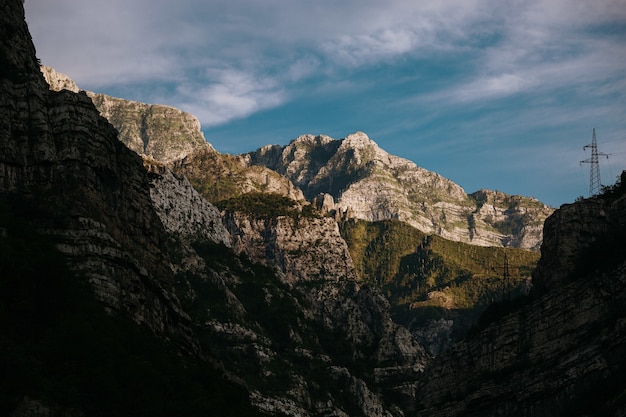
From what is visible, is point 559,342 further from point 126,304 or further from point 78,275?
point 78,275

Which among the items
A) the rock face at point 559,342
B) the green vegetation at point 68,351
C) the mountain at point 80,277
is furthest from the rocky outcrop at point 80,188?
the rock face at point 559,342

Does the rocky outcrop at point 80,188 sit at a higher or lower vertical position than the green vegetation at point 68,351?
higher

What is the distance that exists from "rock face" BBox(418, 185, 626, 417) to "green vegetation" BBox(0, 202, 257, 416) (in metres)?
53.7

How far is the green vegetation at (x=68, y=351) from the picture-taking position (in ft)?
266

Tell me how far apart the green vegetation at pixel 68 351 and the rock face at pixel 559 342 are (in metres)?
53.7

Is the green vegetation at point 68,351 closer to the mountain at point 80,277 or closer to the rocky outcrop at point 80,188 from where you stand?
the mountain at point 80,277

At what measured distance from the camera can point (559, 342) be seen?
495ft

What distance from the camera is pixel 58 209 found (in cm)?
10800

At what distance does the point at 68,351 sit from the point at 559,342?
84099 millimetres

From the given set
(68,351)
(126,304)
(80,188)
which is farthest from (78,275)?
(68,351)

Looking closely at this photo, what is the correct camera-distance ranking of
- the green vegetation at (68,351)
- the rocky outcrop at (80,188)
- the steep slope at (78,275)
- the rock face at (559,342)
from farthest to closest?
1. the rock face at (559,342)
2. the rocky outcrop at (80,188)
3. the steep slope at (78,275)
4. the green vegetation at (68,351)

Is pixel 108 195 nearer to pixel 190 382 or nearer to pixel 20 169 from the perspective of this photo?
pixel 20 169

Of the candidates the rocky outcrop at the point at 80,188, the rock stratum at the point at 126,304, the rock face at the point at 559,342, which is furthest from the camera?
the rock face at the point at 559,342

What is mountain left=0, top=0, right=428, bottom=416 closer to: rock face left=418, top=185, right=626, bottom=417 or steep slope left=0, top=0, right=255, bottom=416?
steep slope left=0, top=0, right=255, bottom=416
